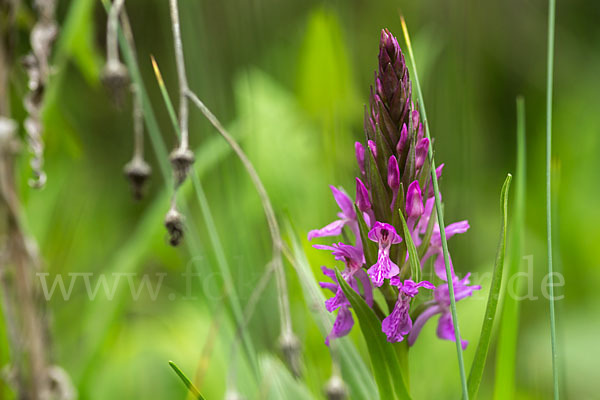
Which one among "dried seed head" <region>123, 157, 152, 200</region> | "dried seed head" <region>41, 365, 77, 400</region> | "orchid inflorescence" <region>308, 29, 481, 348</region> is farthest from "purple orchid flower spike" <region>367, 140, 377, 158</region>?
"dried seed head" <region>41, 365, 77, 400</region>

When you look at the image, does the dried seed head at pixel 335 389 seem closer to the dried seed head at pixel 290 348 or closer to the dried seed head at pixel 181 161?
the dried seed head at pixel 290 348

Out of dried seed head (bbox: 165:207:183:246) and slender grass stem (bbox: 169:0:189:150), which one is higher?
slender grass stem (bbox: 169:0:189:150)

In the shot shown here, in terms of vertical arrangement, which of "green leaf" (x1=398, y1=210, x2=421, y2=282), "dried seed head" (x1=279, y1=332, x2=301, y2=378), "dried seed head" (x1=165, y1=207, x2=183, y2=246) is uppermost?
"dried seed head" (x1=165, y1=207, x2=183, y2=246)

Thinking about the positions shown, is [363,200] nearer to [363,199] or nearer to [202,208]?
[363,199]

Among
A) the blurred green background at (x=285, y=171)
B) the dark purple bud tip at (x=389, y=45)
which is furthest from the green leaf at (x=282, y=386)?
the dark purple bud tip at (x=389, y=45)

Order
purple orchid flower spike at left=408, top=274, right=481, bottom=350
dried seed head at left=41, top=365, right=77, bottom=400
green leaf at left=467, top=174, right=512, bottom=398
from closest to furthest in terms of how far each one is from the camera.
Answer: green leaf at left=467, top=174, right=512, bottom=398 < purple orchid flower spike at left=408, top=274, right=481, bottom=350 < dried seed head at left=41, top=365, right=77, bottom=400

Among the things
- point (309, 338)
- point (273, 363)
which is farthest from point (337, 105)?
point (273, 363)

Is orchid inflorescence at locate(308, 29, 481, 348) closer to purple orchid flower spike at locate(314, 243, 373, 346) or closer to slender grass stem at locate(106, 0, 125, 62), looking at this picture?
purple orchid flower spike at locate(314, 243, 373, 346)

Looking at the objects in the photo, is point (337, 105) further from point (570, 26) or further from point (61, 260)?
point (570, 26)
